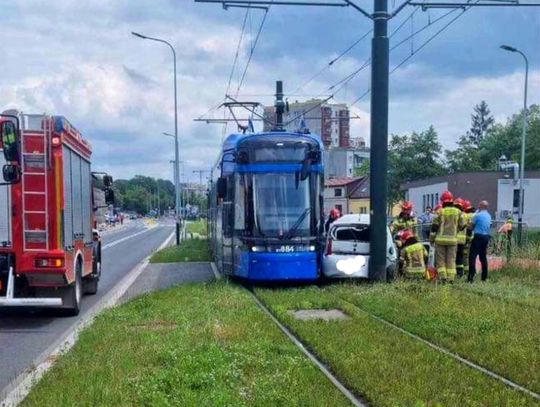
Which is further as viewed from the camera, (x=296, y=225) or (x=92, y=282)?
(x=92, y=282)

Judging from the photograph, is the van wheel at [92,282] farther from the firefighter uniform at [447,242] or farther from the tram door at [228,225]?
the firefighter uniform at [447,242]

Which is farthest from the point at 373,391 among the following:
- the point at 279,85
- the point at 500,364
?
the point at 279,85

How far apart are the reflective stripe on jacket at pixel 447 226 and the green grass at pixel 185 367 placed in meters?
5.73

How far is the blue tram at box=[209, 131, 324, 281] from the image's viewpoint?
1559 centimetres

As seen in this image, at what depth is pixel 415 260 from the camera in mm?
16281

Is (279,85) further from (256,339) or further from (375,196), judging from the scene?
(256,339)

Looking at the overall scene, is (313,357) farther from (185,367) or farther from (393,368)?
(185,367)

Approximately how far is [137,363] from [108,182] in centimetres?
1150

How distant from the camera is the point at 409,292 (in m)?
13.6

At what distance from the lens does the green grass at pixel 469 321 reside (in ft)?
25.4

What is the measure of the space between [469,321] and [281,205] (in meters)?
6.56

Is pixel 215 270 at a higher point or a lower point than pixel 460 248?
lower

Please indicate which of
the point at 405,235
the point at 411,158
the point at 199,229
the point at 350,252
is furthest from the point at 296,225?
the point at 411,158

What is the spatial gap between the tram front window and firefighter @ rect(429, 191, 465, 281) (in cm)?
273
